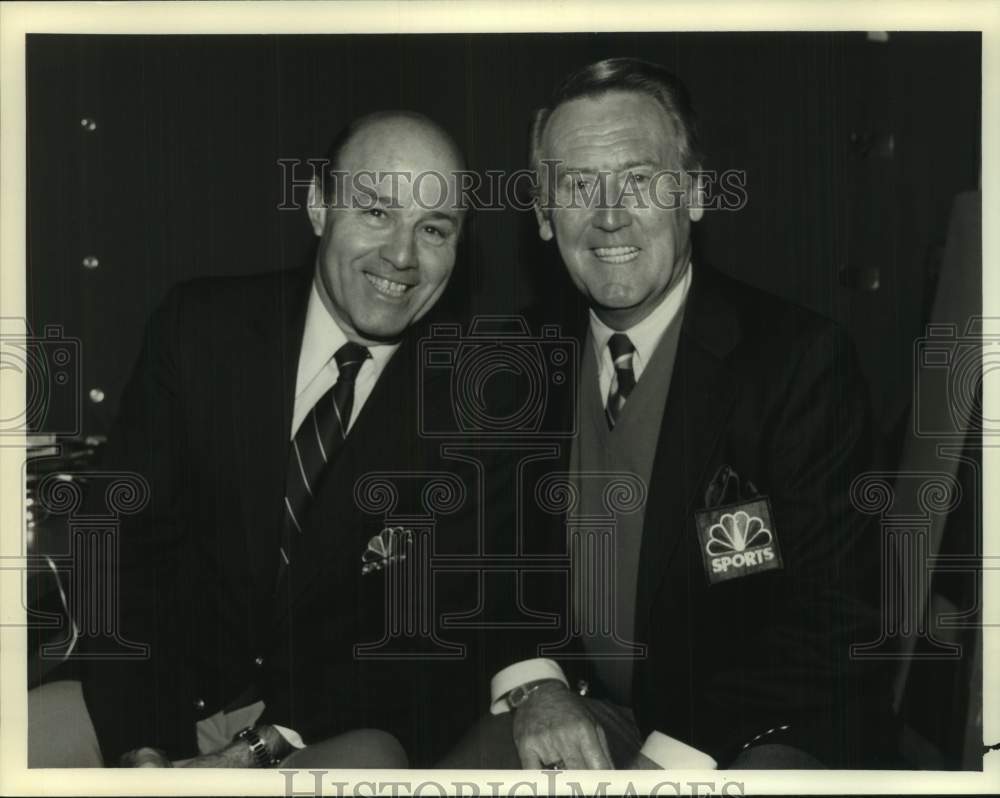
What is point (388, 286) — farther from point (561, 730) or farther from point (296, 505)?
point (561, 730)

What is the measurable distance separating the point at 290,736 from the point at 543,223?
1.26 m

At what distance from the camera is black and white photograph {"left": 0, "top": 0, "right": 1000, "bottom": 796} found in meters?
2.36

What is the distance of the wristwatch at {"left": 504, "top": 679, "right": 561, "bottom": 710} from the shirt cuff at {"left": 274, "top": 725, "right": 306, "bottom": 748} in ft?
1.54

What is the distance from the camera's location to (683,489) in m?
2.35

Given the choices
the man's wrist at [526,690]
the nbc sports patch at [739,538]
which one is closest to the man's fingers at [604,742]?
the man's wrist at [526,690]

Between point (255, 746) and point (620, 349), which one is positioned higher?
point (620, 349)

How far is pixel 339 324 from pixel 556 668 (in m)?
0.89

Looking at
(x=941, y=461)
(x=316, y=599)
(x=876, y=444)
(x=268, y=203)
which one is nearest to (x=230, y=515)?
(x=316, y=599)

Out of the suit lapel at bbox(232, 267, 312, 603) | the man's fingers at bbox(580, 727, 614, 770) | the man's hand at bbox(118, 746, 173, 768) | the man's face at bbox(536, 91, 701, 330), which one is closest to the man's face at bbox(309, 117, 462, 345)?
the suit lapel at bbox(232, 267, 312, 603)

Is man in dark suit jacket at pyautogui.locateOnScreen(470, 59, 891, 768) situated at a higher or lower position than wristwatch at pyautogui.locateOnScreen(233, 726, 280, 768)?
higher

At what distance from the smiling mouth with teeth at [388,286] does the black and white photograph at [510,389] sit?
0.02 metres

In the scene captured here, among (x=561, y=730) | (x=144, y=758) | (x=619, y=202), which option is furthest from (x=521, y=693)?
(x=619, y=202)

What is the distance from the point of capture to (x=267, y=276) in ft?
7.91

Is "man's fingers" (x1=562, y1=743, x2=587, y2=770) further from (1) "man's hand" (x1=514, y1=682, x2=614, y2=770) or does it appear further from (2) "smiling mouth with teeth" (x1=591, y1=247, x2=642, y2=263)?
(2) "smiling mouth with teeth" (x1=591, y1=247, x2=642, y2=263)
